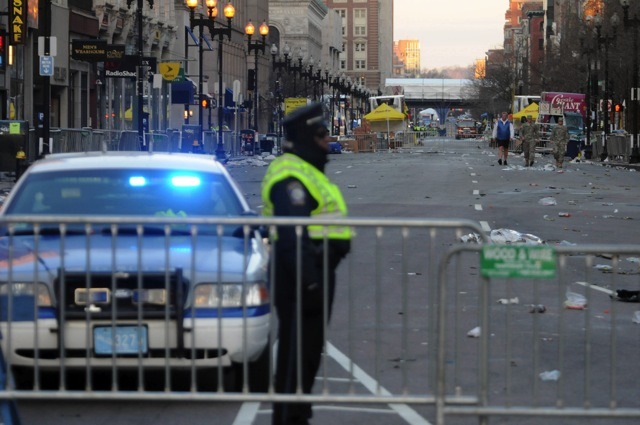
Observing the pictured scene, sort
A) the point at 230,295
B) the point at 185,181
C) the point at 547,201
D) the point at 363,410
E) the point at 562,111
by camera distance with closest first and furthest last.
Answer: the point at 230,295 → the point at 363,410 → the point at 185,181 → the point at 547,201 → the point at 562,111

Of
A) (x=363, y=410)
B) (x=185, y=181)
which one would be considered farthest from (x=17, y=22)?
(x=363, y=410)

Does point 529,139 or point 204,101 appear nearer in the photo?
point 529,139

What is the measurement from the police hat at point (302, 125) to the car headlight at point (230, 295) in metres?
0.93

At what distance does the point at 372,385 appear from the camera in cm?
850

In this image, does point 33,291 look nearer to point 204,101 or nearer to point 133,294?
point 133,294

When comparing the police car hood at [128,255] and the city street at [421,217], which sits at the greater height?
the police car hood at [128,255]

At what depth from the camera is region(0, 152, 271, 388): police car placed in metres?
7.14

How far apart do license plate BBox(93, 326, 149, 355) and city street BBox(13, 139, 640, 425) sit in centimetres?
69

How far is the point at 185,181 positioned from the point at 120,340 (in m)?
2.45

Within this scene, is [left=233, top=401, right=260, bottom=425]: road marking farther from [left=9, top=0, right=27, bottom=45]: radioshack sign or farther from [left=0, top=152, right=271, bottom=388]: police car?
[left=9, top=0, right=27, bottom=45]: radioshack sign

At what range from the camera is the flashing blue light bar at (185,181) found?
949 centimetres

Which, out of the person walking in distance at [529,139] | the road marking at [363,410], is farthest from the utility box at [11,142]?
the road marking at [363,410]

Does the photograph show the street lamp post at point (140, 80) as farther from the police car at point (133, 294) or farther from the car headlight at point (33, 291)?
the car headlight at point (33, 291)

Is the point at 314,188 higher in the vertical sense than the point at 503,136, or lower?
higher
